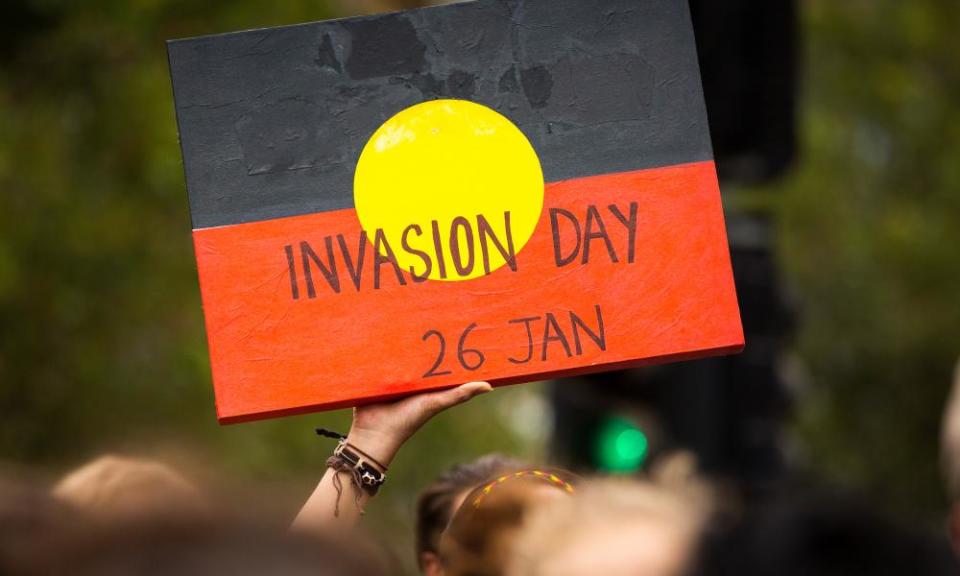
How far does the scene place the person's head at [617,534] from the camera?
183 cm

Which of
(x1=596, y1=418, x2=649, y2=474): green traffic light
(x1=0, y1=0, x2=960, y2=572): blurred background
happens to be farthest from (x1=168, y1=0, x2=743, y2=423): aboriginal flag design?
(x1=596, y1=418, x2=649, y2=474): green traffic light

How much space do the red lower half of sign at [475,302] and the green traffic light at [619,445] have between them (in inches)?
277

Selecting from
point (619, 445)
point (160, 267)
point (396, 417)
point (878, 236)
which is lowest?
point (619, 445)

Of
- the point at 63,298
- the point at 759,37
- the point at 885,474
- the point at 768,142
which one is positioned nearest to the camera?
the point at 759,37

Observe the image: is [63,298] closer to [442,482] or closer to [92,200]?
[92,200]

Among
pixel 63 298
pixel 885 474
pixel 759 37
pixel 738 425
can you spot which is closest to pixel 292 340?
pixel 759 37

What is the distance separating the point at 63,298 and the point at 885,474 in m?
10.5


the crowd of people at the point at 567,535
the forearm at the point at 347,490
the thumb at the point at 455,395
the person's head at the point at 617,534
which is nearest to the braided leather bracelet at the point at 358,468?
the forearm at the point at 347,490

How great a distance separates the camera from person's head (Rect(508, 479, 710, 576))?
183 centimetres

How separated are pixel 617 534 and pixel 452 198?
1035mm

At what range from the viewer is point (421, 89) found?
9.30 ft

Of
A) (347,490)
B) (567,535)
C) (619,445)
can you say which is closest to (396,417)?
(347,490)

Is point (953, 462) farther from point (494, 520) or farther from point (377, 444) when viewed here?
point (377, 444)

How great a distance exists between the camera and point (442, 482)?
11.0 feet
